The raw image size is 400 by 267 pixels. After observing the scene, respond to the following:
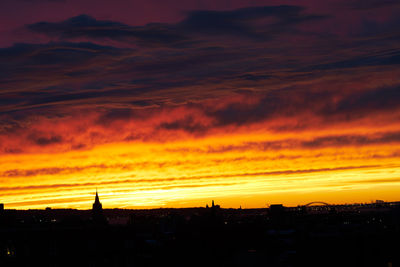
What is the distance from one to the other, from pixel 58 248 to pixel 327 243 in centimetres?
5748

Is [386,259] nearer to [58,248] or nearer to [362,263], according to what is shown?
[362,263]

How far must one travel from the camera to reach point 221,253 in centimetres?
8456

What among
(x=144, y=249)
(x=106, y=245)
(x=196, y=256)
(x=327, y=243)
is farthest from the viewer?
(x=327, y=243)

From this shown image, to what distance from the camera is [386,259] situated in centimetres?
9344

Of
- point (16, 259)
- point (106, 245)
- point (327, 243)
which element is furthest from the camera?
point (327, 243)

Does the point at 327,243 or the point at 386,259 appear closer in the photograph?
the point at 386,259

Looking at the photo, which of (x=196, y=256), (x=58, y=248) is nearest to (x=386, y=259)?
(x=196, y=256)

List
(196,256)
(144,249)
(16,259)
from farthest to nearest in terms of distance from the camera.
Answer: (144,249) → (196,256) → (16,259)

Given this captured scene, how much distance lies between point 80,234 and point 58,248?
530 cm

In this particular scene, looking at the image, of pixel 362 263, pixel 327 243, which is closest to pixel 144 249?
pixel 362 263

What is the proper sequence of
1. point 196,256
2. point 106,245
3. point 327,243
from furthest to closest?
point 327,243, point 196,256, point 106,245

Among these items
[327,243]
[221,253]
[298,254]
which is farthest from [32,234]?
[327,243]

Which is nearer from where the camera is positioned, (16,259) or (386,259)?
(16,259)

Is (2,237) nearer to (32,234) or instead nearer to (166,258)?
(32,234)
